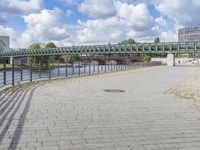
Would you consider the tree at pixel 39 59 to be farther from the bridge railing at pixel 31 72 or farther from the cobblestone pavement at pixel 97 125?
the cobblestone pavement at pixel 97 125

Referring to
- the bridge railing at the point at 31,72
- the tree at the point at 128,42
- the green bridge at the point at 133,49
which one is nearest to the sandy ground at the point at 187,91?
the bridge railing at the point at 31,72

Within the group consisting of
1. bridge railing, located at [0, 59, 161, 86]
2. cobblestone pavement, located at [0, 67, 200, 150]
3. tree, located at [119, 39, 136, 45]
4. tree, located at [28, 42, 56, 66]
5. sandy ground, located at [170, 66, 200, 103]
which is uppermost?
tree, located at [119, 39, 136, 45]

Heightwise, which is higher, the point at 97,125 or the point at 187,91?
the point at 187,91

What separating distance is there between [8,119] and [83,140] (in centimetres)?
262

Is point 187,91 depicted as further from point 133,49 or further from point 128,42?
point 128,42

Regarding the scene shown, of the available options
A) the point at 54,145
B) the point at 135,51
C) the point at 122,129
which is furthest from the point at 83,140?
the point at 135,51

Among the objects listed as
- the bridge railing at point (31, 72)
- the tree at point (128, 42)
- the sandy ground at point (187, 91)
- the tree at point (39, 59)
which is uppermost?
the tree at point (128, 42)

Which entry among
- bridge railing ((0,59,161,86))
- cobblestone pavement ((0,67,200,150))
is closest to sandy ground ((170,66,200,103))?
cobblestone pavement ((0,67,200,150))

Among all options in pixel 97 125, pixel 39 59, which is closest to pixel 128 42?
pixel 39 59

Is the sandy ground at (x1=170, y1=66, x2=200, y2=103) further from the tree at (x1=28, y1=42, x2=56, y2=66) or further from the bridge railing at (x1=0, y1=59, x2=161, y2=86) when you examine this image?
the tree at (x1=28, y1=42, x2=56, y2=66)

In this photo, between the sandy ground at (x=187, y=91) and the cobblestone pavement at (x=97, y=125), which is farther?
the sandy ground at (x=187, y=91)

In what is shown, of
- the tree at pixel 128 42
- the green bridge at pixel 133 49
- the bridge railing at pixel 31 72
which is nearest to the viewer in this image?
the bridge railing at pixel 31 72

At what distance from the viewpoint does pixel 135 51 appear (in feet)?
331

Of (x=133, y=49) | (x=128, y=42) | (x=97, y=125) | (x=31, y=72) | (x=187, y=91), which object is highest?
(x=128, y=42)
